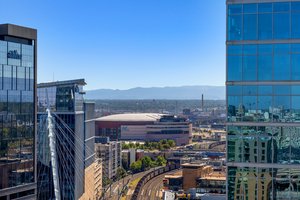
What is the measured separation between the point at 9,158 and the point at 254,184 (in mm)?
13240

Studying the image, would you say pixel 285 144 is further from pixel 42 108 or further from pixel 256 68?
pixel 42 108

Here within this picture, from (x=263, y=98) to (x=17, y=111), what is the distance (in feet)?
44.8

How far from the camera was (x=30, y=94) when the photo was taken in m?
23.8

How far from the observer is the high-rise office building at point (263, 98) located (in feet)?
41.5

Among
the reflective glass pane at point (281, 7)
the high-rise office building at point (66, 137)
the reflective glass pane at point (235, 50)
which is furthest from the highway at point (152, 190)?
the reflective glass pane at point (281, 7)

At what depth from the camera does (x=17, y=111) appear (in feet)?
75.7

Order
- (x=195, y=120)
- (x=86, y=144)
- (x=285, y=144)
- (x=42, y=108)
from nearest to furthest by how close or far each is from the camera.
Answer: (x=285, y=144), (x=42, y=108), (x=86, y=144), (x=195, y=120)

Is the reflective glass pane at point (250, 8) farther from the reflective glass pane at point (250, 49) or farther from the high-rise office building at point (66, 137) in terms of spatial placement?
the high-rise office building at point (66, 137)

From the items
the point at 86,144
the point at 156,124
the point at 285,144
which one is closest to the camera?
the point at 285,144

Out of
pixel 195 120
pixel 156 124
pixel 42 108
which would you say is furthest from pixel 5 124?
pixel 195 120

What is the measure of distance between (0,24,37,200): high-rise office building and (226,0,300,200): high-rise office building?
12.7 metres

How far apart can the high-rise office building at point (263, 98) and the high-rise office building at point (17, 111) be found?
12.7 meters

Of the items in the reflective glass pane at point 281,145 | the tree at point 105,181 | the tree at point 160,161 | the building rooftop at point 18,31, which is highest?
the building rooftop at point 18,31

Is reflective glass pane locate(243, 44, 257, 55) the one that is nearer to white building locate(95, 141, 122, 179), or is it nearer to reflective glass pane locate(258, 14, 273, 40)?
reflective glass pane locate(258, 14, 273, 40)
